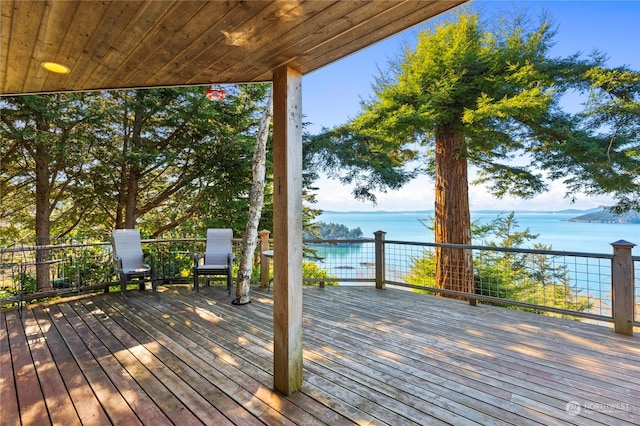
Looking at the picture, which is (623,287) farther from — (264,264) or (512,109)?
(264,264)

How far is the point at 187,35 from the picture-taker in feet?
5.98

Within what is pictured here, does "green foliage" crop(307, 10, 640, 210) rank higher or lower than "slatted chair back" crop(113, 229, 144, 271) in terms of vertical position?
higher

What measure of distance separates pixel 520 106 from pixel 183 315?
19.9ft

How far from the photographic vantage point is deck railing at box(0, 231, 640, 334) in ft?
11.5

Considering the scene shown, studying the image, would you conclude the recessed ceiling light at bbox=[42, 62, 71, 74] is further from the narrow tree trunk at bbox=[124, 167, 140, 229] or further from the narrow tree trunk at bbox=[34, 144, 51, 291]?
the narrow tree trunk at bbox=[124, 167, 140, 229]

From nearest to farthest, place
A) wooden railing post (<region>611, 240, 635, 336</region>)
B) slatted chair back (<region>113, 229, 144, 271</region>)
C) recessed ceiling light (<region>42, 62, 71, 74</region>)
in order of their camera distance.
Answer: recessed ceiling light (<region>42, 62, 71, 74</region>), wooden railing post (<region>611, 240, 635, 336</region>), slatted chair back (<region>113, 229, 144, 271</region>)

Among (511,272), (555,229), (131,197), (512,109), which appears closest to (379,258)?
(512,109)

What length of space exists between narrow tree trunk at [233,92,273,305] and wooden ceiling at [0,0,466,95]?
221 cm

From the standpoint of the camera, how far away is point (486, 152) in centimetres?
654

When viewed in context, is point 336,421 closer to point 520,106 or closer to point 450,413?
point 450,413

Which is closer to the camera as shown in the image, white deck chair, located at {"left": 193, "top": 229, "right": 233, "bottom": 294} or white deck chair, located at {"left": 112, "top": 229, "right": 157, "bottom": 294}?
white deck chair, located at {"left": 112, "top": 229, "right": 157, "bottom": 294}

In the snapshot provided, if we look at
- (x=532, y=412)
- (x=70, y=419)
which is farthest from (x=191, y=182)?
(x=532, y=412)

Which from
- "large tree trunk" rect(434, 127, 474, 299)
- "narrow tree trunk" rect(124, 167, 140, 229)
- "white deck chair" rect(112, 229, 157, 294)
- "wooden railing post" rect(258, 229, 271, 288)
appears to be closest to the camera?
"white deck chair" rect(112, 229, 157, 294)

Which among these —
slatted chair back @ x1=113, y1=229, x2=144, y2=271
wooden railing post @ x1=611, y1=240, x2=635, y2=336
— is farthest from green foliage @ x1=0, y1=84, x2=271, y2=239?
wooden railing post @ x1=611, y1=240, x2=635, y2=336
